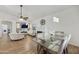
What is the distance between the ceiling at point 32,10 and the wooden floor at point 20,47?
32cm

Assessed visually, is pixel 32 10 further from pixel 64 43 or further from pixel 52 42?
pixel 64 43

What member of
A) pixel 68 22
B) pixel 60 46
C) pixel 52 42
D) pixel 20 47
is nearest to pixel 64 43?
pixel 60 46

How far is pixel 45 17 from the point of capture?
1.46 m

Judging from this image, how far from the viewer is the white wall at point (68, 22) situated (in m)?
1.43

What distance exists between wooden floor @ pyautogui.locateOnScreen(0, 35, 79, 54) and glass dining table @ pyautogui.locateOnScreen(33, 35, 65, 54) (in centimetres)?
7

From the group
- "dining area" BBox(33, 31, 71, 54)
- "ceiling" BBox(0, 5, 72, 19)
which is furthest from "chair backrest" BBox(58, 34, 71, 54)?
"ceiling" BBox(0, 5, 72, 19)

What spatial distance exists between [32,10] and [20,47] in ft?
1.85

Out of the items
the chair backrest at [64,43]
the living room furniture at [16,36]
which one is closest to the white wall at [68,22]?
the chair backrest at [64,43]

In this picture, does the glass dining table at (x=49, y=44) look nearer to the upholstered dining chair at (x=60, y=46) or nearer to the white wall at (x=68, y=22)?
the upholstered dining chair at (x=60, y=46)
